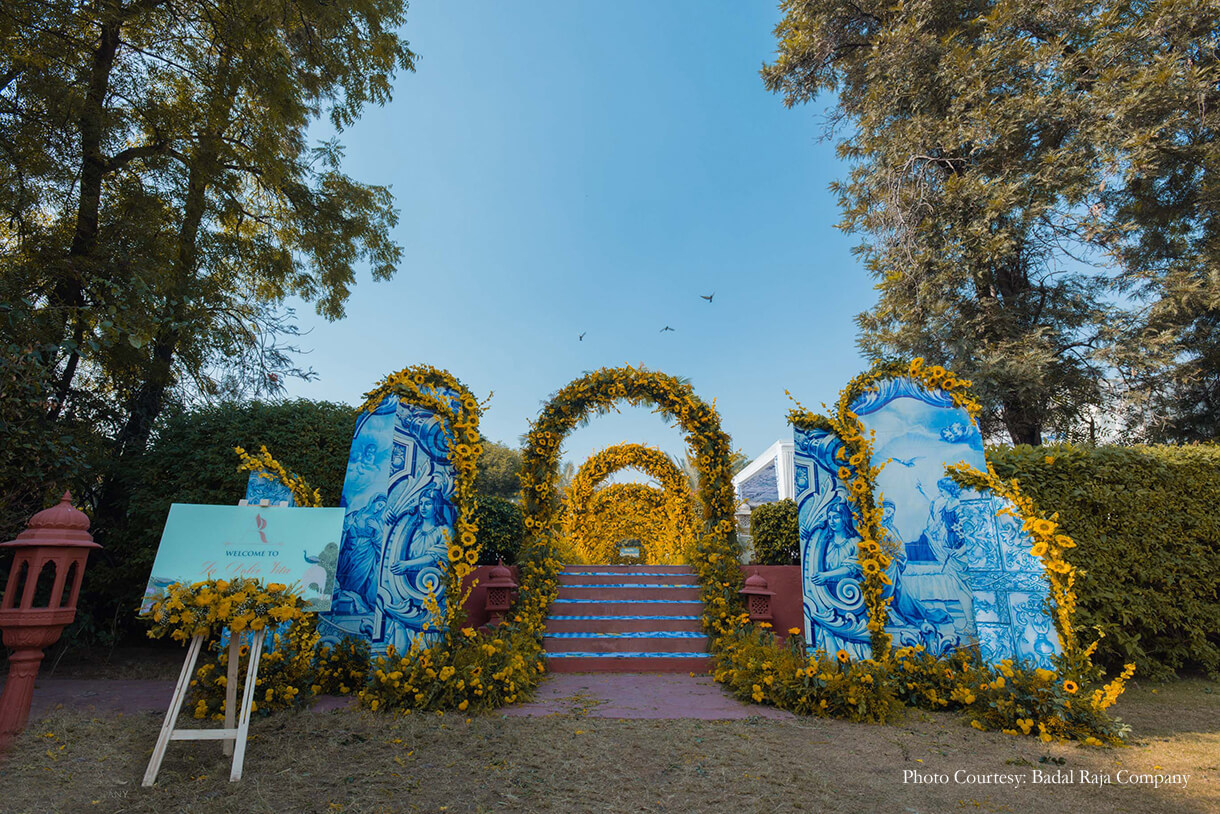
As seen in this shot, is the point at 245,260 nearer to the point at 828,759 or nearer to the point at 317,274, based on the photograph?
the point at 317,274

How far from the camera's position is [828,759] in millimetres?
2938

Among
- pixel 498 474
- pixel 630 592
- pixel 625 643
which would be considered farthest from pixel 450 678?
pixel 498 474

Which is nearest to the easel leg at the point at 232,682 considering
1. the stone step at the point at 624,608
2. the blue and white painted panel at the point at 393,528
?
the blue and white painted panel at the point at 393,528

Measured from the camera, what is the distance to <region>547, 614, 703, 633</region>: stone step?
225 inches

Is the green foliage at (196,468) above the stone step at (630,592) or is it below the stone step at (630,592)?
above

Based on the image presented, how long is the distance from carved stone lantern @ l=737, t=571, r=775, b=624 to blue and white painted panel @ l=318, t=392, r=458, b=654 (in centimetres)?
326

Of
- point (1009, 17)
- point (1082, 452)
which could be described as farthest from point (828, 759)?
point (1009, 17)

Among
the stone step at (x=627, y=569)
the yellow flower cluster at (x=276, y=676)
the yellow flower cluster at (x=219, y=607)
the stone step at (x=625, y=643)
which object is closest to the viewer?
the yellow flower cluster at (x=219, y=607)

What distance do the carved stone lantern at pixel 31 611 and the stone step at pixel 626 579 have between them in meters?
4.63

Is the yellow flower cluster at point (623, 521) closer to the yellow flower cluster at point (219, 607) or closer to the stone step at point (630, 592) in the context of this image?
the stone step at point (630, 592)

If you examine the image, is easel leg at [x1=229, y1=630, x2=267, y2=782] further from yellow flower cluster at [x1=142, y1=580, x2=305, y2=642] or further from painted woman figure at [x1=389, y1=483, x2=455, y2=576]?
painted woman figure at [x1=389, y1=483, x2=455, y2=576]

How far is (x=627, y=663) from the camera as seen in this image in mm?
5184

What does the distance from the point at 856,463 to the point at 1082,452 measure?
102 inches

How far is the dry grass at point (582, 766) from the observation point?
2.39 m
